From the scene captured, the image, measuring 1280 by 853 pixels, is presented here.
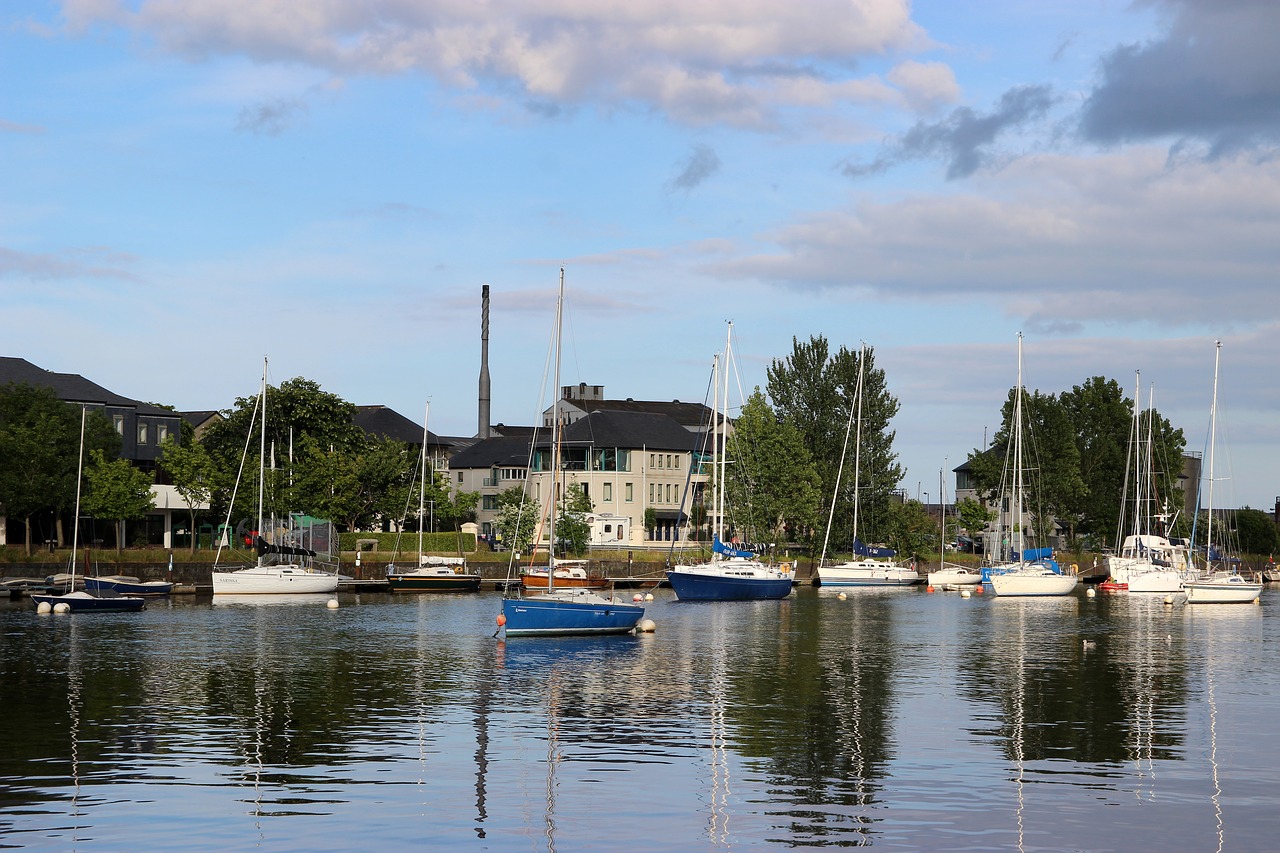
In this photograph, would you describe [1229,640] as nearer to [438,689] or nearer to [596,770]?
[438,689]

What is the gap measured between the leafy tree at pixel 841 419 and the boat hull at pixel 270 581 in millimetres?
51126

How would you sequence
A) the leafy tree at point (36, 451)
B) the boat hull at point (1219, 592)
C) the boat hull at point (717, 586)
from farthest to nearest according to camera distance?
1. the boat hull at point (1219, 592)
2. the leafy tree at point (36, 451)
3. the boat hull at point (717, 586)

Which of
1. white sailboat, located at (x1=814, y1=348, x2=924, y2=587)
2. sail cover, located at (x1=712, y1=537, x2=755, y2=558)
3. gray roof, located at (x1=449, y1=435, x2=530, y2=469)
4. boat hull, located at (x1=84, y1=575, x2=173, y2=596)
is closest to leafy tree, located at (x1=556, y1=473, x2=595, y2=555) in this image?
white sailboat, located at (x1=814, y1=348, x2=924, y2=587)

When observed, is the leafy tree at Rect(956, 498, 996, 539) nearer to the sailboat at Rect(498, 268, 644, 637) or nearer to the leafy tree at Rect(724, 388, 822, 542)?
the leafy tree at Rect(724, 388, 822, 542)

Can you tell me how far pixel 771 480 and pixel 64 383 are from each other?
59824mm

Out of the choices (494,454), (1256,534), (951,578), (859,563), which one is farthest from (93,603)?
(1256,534)

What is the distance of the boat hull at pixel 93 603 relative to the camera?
269ft

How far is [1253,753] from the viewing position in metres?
34.1

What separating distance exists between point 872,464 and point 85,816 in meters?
117

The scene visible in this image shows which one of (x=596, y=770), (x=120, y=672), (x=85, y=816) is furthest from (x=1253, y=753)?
(x=120, y=672)

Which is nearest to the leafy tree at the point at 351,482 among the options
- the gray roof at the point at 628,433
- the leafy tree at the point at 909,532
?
the gray roof at the point at 628,433

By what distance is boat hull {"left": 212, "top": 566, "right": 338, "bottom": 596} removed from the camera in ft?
322

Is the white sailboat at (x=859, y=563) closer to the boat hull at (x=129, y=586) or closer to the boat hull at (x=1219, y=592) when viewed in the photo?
the boat hull at (x=1219, y=592)

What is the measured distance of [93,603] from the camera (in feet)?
269
